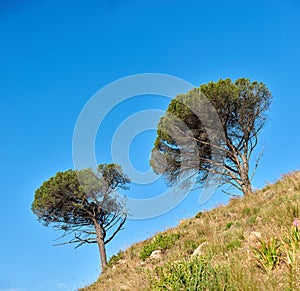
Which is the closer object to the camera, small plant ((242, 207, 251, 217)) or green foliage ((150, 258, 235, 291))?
green foliage ((150, 258, 235, 291))

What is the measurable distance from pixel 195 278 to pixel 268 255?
1.39 m

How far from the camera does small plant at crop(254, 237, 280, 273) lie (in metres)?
4.55

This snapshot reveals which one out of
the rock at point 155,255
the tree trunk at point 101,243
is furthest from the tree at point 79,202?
the rock at point 155,255

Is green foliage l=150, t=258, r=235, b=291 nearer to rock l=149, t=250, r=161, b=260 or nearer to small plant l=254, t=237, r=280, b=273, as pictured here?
small plant l=254, t=237, r=280, b=273

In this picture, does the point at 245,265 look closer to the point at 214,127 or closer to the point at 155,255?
the point at 155,255

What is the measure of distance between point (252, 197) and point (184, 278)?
9.44 meters

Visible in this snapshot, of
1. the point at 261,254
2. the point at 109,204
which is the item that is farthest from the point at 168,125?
the point at 261,254

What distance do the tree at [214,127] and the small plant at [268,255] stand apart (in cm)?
1392

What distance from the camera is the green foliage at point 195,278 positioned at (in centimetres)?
377

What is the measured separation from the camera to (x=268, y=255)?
465 cm

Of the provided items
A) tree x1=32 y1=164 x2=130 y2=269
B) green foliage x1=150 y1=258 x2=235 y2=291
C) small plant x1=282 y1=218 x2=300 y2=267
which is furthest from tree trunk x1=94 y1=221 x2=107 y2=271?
green foliage x1=150 y1=258 x2=235 y2=291

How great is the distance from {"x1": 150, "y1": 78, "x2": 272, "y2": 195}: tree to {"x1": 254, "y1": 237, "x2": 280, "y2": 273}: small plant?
1392 centimetres

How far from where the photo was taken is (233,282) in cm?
379

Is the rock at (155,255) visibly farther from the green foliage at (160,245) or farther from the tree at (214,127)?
the tree at (214,127)
